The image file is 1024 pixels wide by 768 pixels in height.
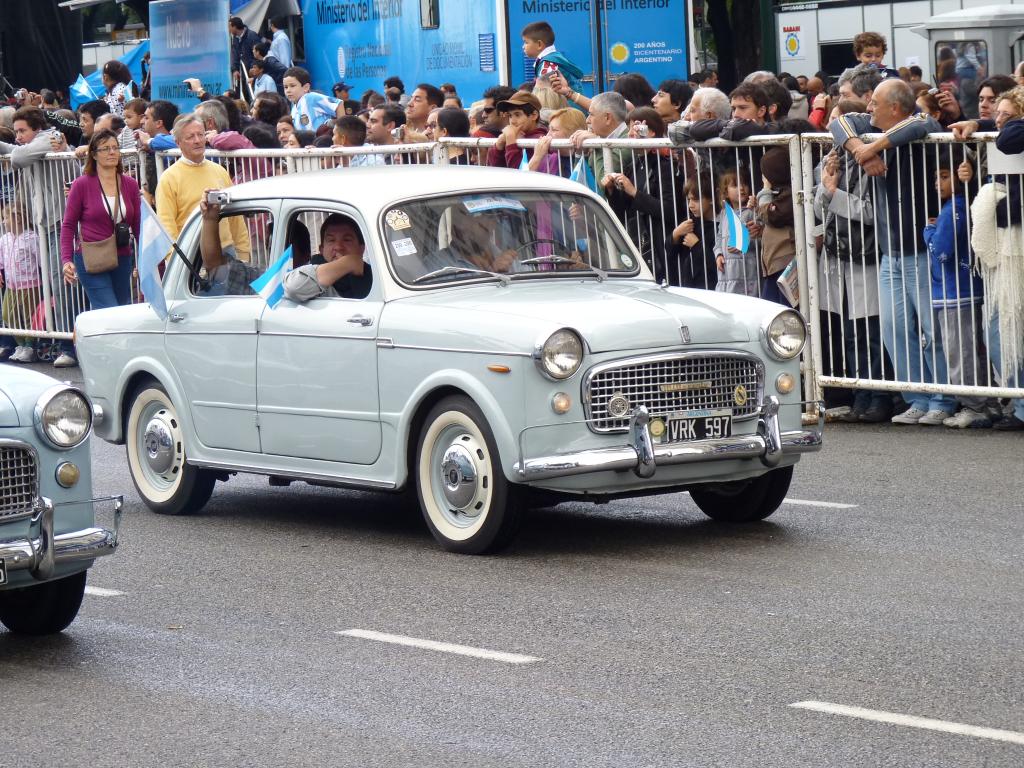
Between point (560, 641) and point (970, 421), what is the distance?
582 centimetres

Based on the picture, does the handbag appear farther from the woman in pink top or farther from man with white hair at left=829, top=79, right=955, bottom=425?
man with white hair at left=829, top=79, right=955, bottom=425

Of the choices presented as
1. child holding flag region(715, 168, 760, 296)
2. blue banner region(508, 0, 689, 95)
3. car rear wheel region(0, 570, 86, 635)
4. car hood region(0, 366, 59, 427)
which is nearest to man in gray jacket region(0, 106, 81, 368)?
blue banner region(508, 0, 689, 95)

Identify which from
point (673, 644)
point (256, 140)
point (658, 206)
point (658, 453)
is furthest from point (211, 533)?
point (256, 140)

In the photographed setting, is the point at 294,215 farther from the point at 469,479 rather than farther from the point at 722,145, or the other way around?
the point at 722,145

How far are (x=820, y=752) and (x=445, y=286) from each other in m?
4.23

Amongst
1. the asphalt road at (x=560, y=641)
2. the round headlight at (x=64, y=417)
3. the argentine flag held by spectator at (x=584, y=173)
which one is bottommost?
the asphalt road at (x=560, y=641)

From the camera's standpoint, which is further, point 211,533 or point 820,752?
point 211,533

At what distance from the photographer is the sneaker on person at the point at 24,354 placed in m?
19.1

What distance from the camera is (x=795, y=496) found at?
10.2 m

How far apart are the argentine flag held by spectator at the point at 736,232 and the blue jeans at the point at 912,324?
0.90m

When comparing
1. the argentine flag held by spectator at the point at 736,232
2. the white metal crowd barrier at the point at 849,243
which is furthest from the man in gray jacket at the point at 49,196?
the argentine flag held by spectator at the point at 736,232

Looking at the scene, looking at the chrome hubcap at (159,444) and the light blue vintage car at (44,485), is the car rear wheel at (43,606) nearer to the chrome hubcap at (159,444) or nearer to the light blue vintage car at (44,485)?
the light blue vintage car at (44,485)

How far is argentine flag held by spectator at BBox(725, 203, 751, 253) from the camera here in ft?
41.6

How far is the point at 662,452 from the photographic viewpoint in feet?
28.1
